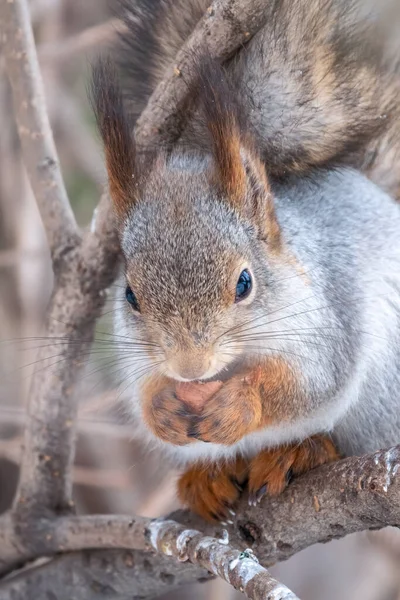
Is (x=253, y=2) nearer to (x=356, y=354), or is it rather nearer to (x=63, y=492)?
(x=356, y=354)

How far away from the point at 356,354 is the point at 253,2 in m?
0.54

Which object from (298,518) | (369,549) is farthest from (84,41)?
(369,549)

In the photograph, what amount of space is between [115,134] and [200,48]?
0.56 ft

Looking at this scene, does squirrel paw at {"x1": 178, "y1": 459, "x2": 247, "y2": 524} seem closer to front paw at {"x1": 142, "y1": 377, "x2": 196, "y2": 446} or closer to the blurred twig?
front paw at {"x1": 142, "y1": 377, "x2": 196, "y2": 446}

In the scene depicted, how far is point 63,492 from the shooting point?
158 centimetres

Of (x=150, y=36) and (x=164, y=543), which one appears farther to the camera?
(x=150, y=36)

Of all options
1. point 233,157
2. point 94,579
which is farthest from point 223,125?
point 94,579

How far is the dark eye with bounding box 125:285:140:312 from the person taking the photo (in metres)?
1.24

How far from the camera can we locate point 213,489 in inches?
55.9

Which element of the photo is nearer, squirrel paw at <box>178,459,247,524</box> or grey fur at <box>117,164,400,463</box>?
grey fur at <box>117,164,400,463</box>

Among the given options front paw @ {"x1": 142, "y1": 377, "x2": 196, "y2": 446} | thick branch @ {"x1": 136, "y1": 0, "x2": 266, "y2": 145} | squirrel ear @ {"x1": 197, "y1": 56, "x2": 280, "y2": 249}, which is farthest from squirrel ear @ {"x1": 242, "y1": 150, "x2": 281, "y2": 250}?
front paw @ {"x1": 142, "y1": 377, "x2": 196, "y2": 446}

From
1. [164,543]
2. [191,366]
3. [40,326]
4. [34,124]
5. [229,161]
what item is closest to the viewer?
[191,366]

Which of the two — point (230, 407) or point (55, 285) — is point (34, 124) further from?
point (230, 407)

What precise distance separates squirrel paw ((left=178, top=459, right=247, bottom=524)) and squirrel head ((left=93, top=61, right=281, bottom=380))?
0.28 metres
